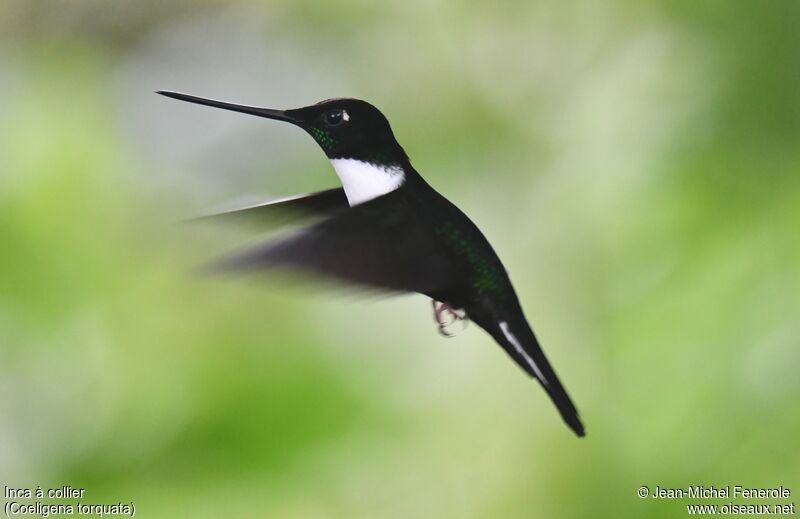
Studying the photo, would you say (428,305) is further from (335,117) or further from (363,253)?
(363,253)

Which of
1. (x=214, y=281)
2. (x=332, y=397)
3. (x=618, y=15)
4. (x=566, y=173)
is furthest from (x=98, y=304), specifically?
(x=618, y=15)

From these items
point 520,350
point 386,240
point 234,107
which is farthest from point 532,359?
point 234,107

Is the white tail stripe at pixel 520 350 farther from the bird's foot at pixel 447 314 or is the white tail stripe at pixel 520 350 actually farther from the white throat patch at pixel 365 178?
the white throat patch at pixel 365 178

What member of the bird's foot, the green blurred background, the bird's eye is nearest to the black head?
the bird's eye

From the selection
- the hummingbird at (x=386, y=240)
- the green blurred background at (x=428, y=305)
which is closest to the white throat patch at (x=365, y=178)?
the hummingbird at (x=386, y=240)

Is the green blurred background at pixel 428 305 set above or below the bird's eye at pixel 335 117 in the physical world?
below

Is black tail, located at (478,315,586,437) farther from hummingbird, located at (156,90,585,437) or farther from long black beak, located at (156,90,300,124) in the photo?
long black beak, located at (156,90,300,124)

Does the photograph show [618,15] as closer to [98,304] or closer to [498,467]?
[498,467]
